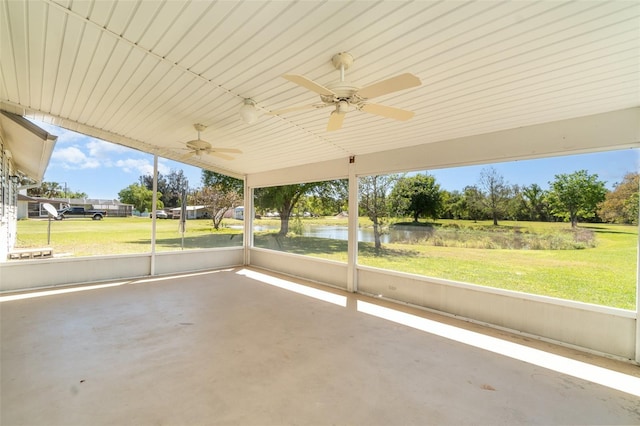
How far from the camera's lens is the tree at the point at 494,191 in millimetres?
3896

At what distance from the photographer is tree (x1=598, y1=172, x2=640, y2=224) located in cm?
294

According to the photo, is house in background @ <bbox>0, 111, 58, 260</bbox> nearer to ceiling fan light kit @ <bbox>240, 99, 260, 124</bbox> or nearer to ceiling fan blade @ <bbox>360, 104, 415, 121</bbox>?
ceiling fan light kit @ <bbox>240, 99, 260, 124</bbox>

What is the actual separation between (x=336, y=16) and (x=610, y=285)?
409 cm

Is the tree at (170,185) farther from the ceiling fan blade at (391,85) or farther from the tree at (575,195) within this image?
the tree at (575,195)

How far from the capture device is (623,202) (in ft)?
9.96

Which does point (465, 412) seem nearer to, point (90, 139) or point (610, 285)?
point (610, 285)

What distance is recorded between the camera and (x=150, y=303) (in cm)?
433

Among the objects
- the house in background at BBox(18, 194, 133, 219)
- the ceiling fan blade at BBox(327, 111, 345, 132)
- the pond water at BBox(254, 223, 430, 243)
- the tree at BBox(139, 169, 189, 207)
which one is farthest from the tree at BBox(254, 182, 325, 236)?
the ceiling fan blade at BBox(327, 111, 345, 132)

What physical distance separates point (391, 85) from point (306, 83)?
650mm

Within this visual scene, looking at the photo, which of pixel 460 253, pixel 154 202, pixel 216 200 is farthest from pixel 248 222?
pixel 460 253

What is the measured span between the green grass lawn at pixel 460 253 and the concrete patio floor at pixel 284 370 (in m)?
0.72

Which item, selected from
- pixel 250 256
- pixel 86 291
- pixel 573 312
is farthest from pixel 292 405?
pixel 250 256

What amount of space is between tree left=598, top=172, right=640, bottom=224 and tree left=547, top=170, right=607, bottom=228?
78 millimetres

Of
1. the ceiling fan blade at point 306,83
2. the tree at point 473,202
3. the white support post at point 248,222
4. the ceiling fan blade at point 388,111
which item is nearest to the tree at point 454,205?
the tree at point 473,202
